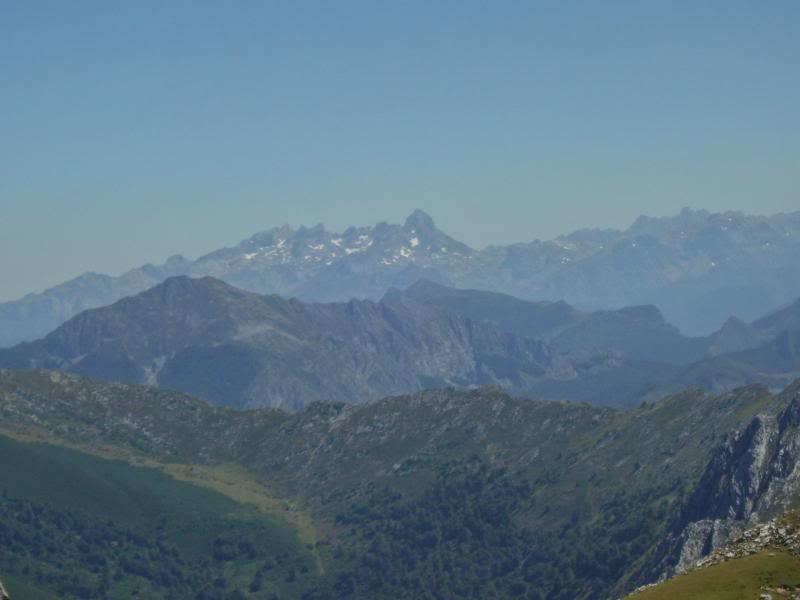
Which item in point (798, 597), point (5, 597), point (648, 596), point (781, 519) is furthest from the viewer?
point (781, 519)

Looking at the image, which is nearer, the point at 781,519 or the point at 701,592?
the point at 701,592

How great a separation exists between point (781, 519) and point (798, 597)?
18.8 metres

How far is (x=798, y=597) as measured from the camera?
312 ft

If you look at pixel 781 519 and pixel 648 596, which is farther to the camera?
pixel 781 519

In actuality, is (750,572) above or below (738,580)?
above

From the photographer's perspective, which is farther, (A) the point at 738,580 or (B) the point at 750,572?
(B) the point at 750,572

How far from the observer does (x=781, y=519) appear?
113000 millimetres

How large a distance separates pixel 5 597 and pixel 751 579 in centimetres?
6182

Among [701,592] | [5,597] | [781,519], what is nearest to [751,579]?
[701,592]

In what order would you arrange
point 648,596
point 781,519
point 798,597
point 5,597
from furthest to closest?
point 781,519
point 648,596
point 798,597
point 5,597

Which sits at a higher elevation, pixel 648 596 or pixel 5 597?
pixel 5 597

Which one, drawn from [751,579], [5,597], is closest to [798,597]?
[751,579]

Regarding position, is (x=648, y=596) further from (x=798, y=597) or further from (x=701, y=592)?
(x=798, y=597)

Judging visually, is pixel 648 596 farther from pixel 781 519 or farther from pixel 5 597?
pixel 5 597
